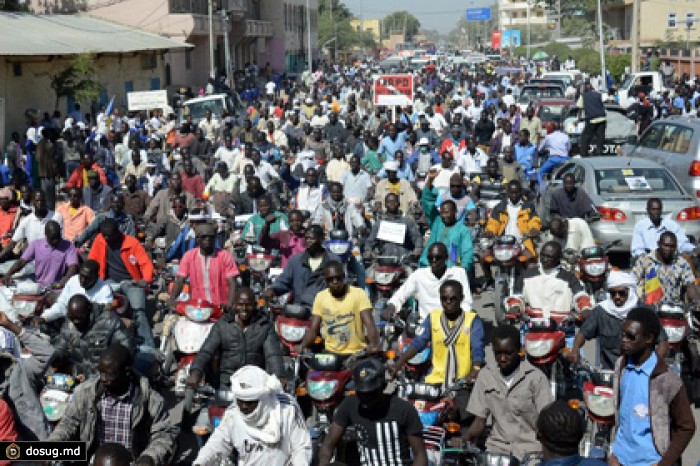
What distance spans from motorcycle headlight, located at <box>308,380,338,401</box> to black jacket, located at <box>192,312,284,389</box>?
0.29m

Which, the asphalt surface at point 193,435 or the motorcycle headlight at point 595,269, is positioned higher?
the motorcycle headlight at point 595,269

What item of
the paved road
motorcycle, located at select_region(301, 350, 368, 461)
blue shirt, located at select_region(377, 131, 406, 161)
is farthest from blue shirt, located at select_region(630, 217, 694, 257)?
blue shirt, located at select_region(377, 131, 406, 161)

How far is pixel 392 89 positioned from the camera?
29016mm

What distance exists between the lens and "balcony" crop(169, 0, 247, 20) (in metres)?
51.1

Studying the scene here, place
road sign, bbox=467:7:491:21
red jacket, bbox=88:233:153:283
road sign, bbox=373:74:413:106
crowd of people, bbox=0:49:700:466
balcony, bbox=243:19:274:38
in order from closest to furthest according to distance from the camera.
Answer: crowd of people, bbox=0:49:700:466, red jacket, bbox=88:233:153:283, road sign, bbox=373:74:413:106, balcony, bbox=243:19:274:38, road sign, bbox=467:7:491:21

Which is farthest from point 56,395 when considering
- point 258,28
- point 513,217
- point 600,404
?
point 258,28

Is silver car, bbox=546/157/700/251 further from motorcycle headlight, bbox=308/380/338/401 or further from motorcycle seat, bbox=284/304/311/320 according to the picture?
motorcycle headlight, bbox=308/380/338/401

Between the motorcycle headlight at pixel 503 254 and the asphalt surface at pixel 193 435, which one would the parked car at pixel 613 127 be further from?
the motorcycle headlight at pixel 503 254

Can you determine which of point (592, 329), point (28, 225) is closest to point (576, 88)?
point (28, 225)

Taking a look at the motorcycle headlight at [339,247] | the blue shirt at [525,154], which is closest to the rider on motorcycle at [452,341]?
the motorcycle headlight at [339,247]

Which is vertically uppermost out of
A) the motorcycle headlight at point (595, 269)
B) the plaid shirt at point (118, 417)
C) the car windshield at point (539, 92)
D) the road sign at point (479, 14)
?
the road sign at point (479, 14)

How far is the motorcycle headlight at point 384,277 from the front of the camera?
11.4 meters

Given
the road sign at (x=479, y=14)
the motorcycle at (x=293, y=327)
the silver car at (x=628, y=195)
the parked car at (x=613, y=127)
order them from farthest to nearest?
1. the road sign at (x=479, y=14)
2. the parked car at (x=613, y=127)
3. the silver car at (x=628, y=195)
4. the motorcycle at (x=293, y=327)

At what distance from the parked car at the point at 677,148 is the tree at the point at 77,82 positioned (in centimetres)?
1857
